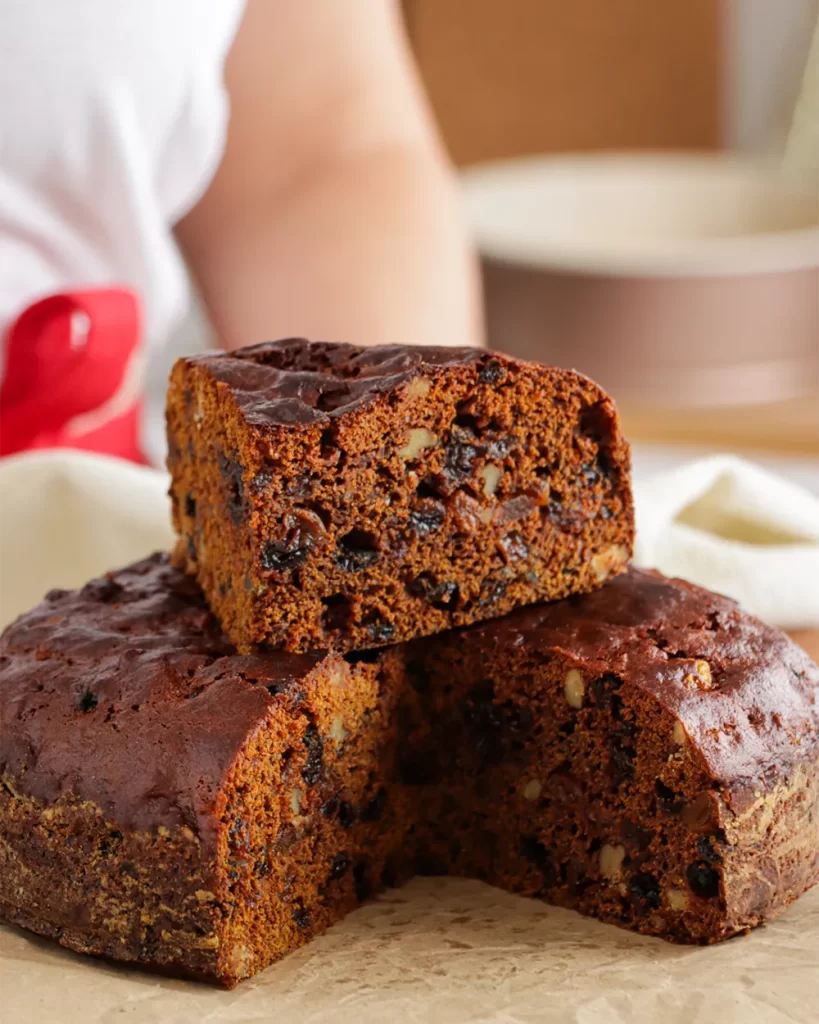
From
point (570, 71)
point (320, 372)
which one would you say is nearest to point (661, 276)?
point (570, 71)

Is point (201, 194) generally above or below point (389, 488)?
above

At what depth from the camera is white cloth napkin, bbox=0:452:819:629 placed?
1829mm

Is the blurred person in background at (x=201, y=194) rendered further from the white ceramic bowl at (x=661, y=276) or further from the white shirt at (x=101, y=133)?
the white ceramic bowl at (x=661, y=276)

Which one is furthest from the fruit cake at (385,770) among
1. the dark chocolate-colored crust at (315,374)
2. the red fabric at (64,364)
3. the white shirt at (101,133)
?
the white shirt at (101,133)

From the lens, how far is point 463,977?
4.03 feet

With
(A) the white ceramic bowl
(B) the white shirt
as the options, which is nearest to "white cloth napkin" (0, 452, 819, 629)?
(B) the white shirt

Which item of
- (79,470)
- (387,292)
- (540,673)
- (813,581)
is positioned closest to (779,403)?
(387,292)

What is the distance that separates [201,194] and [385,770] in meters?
1.32

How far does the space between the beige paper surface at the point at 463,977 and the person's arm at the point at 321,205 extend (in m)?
1.26

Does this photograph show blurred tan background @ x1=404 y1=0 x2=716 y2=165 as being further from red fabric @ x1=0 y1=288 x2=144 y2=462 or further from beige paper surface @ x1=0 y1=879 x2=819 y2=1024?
beige paper surface @ x1=0 y1=879 x2=819 y2=1024

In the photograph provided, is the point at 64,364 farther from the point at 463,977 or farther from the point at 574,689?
the point at 463,977

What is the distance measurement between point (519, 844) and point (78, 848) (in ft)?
1.52

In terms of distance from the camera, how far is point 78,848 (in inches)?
49.2

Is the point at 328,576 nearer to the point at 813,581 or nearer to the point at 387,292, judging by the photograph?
the point at 813,581
